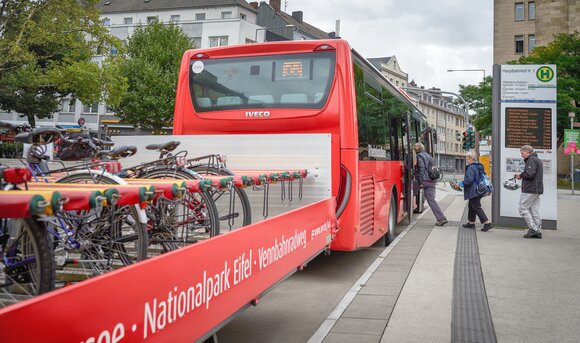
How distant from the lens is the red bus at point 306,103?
646cm

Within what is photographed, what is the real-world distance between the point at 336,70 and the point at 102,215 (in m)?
3.87

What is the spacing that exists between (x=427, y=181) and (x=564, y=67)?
28.6m

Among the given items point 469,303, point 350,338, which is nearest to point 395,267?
point 469,303

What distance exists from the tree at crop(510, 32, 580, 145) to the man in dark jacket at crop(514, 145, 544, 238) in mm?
26615

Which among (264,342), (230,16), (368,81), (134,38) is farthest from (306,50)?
(230,16)

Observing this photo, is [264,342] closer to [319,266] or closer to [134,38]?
[319,266]

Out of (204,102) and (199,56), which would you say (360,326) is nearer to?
(204,102)

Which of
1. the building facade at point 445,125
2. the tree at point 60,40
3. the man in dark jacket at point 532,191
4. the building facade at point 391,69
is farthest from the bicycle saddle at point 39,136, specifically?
the building facade at point 445,125

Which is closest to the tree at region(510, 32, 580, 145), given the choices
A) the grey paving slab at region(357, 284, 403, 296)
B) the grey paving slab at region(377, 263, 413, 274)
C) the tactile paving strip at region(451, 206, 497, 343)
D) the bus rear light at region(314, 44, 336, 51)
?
the tactile paving strip at region(451, 206, 497, 343)

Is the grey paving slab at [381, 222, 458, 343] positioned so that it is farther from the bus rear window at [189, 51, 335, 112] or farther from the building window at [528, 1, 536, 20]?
the building window at [528, 1, 536, 20]

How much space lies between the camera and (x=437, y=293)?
5699 mm

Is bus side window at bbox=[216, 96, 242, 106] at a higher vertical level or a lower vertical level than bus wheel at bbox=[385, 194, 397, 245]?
higher

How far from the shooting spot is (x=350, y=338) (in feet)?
13.8

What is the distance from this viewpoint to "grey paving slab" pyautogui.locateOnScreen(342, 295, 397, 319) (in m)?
4.88
